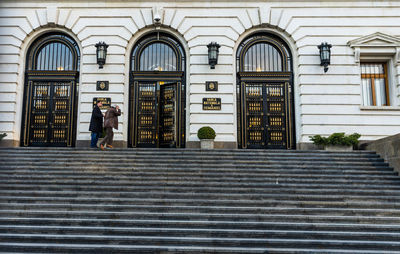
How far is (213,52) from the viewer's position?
1702 cm

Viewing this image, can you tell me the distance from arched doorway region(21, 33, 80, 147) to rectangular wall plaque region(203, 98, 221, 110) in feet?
21.3

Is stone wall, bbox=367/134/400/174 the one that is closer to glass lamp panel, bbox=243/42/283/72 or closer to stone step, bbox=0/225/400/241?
stone step, bbox=0/225/400/241

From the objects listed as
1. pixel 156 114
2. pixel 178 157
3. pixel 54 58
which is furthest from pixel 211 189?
pixel 54 58

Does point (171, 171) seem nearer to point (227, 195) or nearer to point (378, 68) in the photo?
point (227, 195)

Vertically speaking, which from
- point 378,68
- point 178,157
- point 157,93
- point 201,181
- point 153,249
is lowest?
point 153,249

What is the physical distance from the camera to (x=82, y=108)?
17.0 m

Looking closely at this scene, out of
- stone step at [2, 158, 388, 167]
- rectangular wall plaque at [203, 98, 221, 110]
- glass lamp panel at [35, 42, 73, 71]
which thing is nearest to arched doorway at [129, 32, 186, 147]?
rectangular wall plaque at [203, 98, 221, 110]

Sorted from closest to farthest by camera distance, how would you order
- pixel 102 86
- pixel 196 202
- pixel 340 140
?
1. pixel 196 202
2. pixel 340 140
3. pixel 102 86

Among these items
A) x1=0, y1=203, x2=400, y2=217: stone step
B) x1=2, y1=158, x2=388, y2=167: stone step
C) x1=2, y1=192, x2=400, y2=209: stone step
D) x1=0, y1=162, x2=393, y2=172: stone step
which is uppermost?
x1=2, y1=158, x2=388, y2=167: stone step

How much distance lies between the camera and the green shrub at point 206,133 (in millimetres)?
15670

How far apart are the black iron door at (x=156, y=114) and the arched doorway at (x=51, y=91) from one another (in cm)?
321

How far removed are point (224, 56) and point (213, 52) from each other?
0.74 meters

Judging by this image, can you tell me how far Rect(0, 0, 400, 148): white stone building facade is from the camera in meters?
17.0

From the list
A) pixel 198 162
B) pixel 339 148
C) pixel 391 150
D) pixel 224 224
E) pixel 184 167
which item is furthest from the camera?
pixel 339 148
